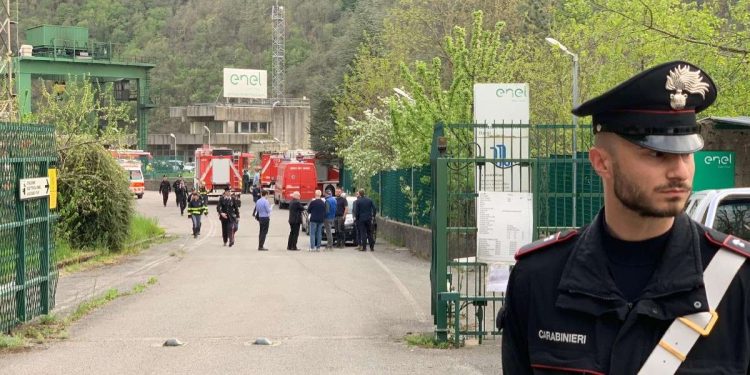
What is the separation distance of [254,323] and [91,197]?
43.1 feet

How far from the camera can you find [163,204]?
64188 millimetres

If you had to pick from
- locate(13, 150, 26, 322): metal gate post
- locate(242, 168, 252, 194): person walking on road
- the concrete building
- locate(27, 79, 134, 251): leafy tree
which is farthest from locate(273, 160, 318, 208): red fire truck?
the concrete building

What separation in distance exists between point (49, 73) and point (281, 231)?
3328cm

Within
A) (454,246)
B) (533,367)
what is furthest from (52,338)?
(533,367)

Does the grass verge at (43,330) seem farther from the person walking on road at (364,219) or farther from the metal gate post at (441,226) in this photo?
the person walking on road at (364,219)

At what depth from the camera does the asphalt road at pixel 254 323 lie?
1114 cm

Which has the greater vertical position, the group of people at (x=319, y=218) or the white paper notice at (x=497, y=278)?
the white paper notice at (x=497, y=278)

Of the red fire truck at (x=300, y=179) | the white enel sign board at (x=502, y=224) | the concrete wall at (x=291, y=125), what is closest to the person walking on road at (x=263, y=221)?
the white enel sign board at (x=502, y=224)

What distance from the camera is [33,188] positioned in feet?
44.5

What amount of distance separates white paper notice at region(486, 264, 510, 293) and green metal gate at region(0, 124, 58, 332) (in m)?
5.60

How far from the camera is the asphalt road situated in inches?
439

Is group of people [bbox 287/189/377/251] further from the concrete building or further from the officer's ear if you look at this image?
the concrete building

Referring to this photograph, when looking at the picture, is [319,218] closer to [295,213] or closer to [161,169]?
[295,213]

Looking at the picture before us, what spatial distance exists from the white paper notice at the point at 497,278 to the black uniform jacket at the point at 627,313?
8.73m
